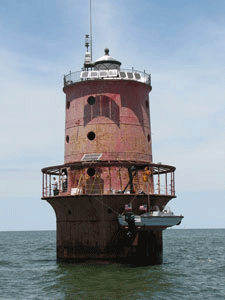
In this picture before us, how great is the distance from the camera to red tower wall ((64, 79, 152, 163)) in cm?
3294

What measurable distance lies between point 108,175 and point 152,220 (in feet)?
14.6

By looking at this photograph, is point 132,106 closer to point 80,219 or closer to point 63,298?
point 80,219

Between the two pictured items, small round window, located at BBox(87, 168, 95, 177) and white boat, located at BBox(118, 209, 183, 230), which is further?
small round window, located at BBox(87, 168, 95, 177)

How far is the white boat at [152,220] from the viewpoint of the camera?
2928 centimetres

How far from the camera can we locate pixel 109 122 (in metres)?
33.1

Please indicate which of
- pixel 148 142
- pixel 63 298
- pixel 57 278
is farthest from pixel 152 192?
pixel 63 298

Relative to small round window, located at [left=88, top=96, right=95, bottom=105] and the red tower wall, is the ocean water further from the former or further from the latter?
small round window, located at [left=88, top=96, right=95, bottom=105]

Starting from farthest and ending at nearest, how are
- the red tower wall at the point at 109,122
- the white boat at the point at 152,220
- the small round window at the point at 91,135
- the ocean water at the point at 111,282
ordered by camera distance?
1. the small round window at the point at 91,135
2. the red tower wall at the point at 109,122
3. the white boat at the point at 152,220
4. the ocean water at the point at 111,282

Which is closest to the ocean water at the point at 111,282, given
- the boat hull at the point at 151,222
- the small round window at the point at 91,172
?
the boat hull at the point at 151,222

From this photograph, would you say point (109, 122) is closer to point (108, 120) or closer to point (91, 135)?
point (108, 120)

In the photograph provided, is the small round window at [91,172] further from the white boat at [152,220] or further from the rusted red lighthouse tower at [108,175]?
the white boat at [152,220]

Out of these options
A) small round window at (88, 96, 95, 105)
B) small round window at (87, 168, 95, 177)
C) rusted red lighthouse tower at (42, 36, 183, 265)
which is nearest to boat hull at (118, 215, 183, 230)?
rusted red lighthouse tower at (42, 36, 183, 265)

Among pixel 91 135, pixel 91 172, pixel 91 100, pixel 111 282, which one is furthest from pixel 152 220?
pixel 91 100

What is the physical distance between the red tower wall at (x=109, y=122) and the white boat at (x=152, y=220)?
15.6 feet
